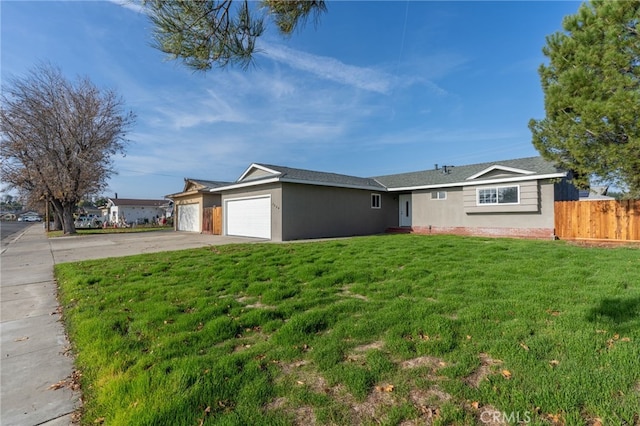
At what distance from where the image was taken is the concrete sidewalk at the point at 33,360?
2.49 meters

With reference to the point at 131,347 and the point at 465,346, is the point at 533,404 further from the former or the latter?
the point at 131,347

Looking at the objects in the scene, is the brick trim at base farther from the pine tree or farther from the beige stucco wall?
the beige stucco wall

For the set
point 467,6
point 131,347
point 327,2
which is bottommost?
point 131,347

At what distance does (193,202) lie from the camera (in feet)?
78.5

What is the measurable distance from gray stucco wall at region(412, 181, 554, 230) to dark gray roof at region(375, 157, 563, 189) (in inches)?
20.7

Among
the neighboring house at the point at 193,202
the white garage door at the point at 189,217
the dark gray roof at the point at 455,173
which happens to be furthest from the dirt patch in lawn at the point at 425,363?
the white garage door at the point at 189,217

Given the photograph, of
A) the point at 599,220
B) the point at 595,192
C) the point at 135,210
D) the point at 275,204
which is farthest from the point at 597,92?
the point at 135,210

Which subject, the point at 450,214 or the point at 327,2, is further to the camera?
the point at 450,214

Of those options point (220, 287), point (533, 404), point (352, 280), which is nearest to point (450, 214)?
point (352, 280)

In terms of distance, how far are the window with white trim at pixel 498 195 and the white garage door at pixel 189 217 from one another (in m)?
18.7

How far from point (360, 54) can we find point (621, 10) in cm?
788

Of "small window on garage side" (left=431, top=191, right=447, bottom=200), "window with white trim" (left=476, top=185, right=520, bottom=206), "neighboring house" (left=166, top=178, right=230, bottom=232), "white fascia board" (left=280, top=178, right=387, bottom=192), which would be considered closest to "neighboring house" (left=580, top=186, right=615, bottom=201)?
"window with white trim" (left=476, top=185, right=520, bottom=206)

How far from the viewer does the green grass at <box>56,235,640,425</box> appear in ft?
7.62

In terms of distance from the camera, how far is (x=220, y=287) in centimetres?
568
